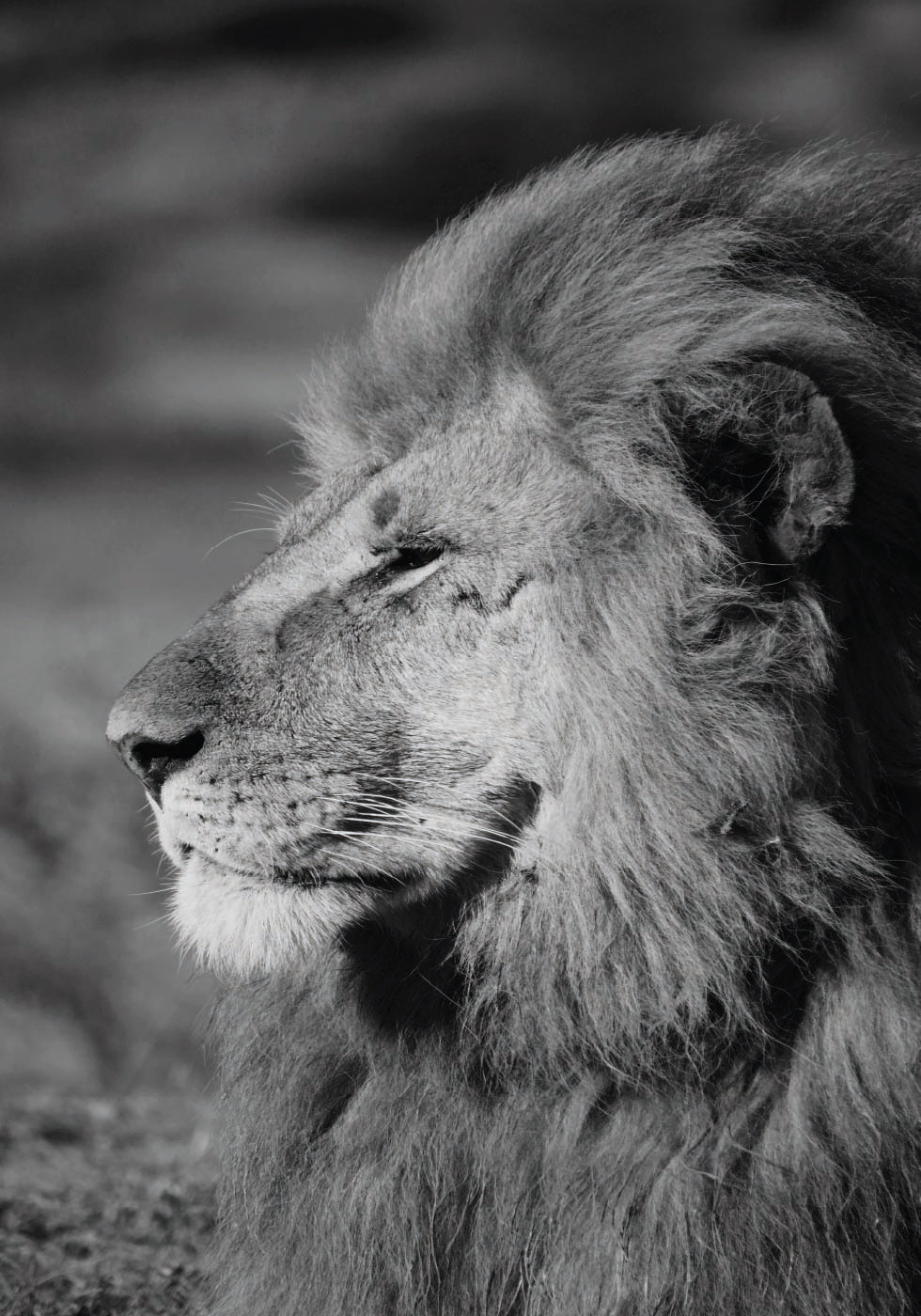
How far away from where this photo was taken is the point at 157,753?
2.23m

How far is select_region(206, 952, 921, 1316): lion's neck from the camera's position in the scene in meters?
2.00

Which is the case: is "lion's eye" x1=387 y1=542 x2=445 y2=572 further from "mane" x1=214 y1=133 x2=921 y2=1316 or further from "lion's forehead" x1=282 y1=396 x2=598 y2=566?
"mane" x1=214 y1=133 x2=921 y2=1316

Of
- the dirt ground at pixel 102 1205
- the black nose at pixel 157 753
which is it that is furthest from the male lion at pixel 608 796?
the dirt ground at pixel 102 1205

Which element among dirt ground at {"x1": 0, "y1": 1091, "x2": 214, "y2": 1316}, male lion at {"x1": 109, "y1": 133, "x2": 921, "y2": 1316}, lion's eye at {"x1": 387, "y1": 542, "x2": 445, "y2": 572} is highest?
lion's eye at {"x1": 387, "y1": 542, "x2": 445, "y2": 572}

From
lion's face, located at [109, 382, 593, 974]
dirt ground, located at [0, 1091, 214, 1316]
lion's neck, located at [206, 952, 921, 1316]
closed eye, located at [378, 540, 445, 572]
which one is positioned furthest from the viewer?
dirt ground, located at [0, 1091, 214, 1316]

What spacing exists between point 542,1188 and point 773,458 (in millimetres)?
1130

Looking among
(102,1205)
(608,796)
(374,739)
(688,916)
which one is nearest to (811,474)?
(608,796)

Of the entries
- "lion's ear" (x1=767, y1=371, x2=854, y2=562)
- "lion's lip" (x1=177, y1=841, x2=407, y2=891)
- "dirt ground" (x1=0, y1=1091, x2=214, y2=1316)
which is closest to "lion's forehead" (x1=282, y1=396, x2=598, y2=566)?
"lion's ear" (x1=767, y1=371, x2=854, y2=562)

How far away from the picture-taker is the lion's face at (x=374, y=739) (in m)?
2.20

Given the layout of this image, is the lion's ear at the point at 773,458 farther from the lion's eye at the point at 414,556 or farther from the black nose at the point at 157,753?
the black nose at the point at 157,753

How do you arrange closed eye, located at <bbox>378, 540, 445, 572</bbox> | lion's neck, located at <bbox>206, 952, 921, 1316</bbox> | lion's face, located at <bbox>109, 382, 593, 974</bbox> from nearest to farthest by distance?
lion's neck, located at <bbox>206, 952, 921, 1316</bbox> → lion's face, located at <bbox>109, 382, 593, 974</bbox> → closed eye, located at <bbox>378, 540, 445, 572</bbox>

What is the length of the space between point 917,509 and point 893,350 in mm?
250

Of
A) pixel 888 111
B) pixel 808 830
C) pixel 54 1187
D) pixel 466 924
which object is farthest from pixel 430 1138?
pixel 888 111

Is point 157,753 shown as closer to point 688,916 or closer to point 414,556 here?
point 414,556
